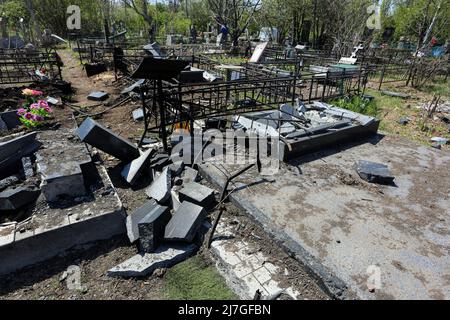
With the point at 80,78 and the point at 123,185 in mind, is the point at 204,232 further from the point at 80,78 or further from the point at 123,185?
the point at 80,78

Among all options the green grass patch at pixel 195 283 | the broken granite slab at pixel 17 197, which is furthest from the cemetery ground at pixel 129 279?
the broken granite slab at pixel 17 197

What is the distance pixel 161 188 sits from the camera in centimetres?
412

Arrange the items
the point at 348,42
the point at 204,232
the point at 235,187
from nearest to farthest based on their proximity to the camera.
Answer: the point at 204,232 < the point at 235,187 < the point at 348,42

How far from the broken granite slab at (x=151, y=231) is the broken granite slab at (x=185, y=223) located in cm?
11

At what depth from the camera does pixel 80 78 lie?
43.7 ft

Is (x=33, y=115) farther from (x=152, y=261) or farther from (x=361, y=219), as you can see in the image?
(x=361, y=219)

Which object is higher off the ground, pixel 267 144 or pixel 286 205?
pixel 267 144

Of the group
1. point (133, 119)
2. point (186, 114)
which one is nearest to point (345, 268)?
point (186, 114)

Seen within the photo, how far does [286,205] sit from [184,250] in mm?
1572

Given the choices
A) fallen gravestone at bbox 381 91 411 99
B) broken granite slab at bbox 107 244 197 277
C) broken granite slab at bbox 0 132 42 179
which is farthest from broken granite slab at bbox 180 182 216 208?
fallen gravestone at bbox 381 91 411 99

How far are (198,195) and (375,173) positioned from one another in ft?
9.89

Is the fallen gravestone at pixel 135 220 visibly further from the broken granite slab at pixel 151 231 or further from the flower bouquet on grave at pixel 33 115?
the flower bouquet on grave at pixel 33 115

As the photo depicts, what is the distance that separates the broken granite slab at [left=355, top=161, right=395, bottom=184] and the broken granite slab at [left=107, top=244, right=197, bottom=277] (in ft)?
10.4

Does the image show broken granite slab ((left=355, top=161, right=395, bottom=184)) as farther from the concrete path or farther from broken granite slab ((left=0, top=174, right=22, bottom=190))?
broken granite slab ((left=0, top=174, right=22, bottom=190))
